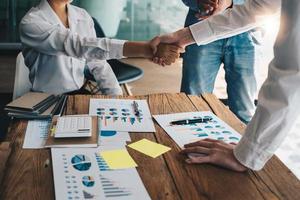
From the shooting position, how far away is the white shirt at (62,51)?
2086 millimetres

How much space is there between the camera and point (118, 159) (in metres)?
1.26

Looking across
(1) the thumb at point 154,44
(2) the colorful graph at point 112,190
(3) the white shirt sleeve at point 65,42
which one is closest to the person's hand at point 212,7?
(1) the thumb at point 154,44

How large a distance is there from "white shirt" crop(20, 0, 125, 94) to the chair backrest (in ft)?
0.09

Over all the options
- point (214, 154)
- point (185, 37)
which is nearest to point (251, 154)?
point (214, 154)

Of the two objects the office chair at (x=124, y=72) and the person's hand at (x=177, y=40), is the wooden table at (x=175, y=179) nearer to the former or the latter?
the person's hand at (x=177, y=40)

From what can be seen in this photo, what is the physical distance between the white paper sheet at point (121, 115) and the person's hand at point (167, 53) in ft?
1.33

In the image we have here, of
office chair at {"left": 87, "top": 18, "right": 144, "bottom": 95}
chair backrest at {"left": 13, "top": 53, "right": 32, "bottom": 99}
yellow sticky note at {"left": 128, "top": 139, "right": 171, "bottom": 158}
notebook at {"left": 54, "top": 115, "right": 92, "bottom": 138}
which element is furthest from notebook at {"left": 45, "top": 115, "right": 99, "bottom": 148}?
office chair at {"left": 87, "top": 18, "right": 144, "bottom": 95}

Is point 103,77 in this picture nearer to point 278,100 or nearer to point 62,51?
point 62,51

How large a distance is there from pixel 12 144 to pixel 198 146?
1.82 feet

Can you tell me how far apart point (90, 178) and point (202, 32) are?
103 cm

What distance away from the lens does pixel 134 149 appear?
1.33m

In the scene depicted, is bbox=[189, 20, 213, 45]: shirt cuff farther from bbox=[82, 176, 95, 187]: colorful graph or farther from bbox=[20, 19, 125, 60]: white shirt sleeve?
bbox=[82, 176, 95, 187]: colorful graph

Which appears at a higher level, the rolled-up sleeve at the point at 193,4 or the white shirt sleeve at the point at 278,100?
the rolled-up sleeve at the point at 193,4

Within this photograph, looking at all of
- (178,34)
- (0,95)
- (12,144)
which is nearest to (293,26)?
(12,144)
